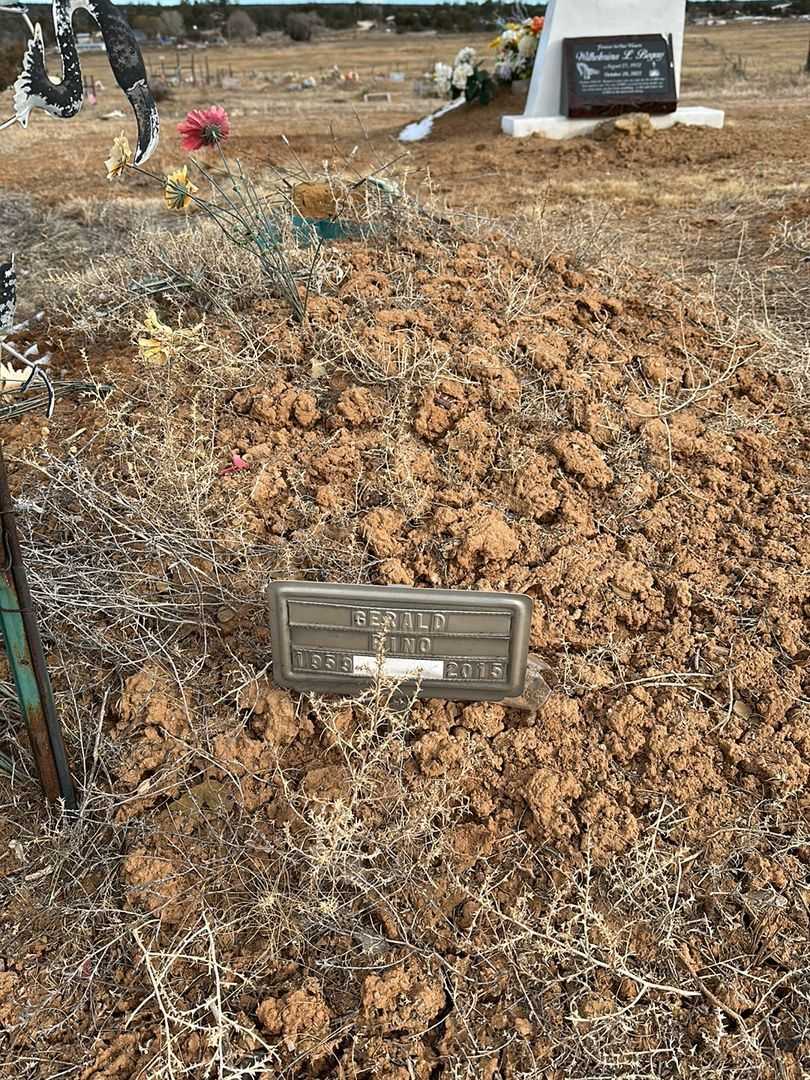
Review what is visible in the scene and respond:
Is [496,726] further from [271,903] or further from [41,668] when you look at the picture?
[41,668]

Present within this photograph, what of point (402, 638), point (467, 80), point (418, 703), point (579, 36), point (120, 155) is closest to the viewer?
point (402, 638)

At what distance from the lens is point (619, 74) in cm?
930

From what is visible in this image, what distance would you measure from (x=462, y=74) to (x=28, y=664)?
11768 millimetres

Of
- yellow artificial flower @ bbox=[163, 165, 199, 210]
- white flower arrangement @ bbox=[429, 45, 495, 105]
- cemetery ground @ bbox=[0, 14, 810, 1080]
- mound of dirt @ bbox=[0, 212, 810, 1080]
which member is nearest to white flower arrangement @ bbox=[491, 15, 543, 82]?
white flower arrangement @ bbox=[429, 45, 495, 105]

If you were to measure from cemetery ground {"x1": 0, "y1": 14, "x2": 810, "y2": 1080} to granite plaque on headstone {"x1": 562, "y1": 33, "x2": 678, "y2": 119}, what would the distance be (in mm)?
6767

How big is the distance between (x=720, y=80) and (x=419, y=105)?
5.59 meters

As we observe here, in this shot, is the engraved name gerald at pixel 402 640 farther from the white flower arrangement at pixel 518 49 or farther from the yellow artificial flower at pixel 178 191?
the white flower arrangement at pixel 518 49

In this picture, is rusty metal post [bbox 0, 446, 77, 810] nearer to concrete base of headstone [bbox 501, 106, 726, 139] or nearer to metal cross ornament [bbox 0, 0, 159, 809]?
metal cross ornament [bbox 0, 0, 159, 809]

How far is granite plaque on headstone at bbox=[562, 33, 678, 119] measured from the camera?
9195 millimetres

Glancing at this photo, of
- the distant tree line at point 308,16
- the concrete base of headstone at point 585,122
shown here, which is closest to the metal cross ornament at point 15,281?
the concrete base of headstone at point 585,122

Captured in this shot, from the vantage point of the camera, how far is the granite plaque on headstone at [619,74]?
30.2ft

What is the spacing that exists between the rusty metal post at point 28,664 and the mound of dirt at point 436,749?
13cm

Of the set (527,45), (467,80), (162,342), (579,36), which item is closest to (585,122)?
(579,36)

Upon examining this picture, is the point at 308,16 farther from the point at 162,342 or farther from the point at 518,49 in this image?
the point at 162,342
